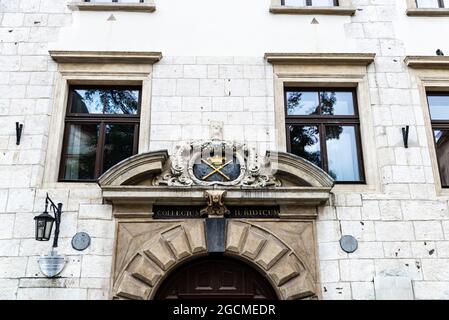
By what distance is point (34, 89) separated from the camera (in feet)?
28.0

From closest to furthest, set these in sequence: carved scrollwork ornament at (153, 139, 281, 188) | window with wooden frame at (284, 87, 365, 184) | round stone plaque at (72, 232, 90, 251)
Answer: round stone plaque at (72, 232, 90, 251)
carved scrollwork ornament at (153, 139, 281, 188)
window with wooden frame at (284, 87, 365, 184)

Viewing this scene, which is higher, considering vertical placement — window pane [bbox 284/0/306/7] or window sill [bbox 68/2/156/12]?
window pane [bbox 284/0/306/7]

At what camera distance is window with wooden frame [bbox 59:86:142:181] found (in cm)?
827

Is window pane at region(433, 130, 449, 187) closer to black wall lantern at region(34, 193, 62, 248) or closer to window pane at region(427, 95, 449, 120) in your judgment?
window pane at region(427, 95, 449, 120)

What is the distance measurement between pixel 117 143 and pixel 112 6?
8.59ft

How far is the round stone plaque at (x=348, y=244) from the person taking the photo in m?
7.52

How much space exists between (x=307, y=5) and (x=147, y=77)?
11.0 feet

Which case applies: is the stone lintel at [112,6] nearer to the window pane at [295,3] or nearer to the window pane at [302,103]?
the window pane at [295,3]

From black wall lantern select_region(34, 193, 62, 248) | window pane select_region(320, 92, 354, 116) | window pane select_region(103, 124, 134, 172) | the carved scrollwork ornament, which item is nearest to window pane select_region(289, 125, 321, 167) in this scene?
window pane select_region(320, 92, 354, 116)

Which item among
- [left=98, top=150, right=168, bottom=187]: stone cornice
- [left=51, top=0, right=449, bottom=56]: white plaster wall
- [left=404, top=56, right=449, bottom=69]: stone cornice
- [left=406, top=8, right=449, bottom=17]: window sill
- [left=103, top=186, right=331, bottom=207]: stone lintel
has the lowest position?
[left=103, top=186, right=331, bottom=207]: stone lintel

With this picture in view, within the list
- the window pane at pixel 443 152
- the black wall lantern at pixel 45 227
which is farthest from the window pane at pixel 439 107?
the black wall lantern at pixel 45 227

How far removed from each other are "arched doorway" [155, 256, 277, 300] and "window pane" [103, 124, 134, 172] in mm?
2112

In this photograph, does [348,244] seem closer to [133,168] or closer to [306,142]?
[306,142]

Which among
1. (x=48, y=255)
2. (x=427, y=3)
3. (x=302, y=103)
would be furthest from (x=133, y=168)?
(x=427, y=3)
